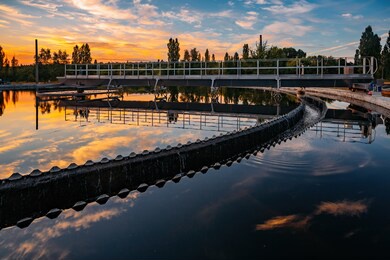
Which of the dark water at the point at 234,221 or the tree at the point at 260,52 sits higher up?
the tree at the point at 260,52

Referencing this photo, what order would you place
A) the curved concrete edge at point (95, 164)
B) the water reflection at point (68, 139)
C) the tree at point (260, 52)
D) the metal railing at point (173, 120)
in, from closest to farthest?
the curved concrete edge at point (95, 164) → the water reflection at point (68, 139) → the metal railing at point (173, 120) → the tree at point (260, 52)

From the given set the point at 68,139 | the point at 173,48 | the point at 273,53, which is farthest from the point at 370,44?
the point at 68,139

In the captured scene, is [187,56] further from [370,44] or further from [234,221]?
[234,221]

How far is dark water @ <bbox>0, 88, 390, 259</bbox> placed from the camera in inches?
212

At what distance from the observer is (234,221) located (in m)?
6.45

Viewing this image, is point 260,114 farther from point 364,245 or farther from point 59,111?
point 364,245

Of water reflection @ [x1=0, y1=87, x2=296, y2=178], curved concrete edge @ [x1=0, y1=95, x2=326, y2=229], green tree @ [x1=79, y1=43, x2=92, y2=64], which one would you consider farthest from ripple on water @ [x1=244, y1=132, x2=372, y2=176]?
green tree @ [x1=79, y1=43, x2=92, y2=64]

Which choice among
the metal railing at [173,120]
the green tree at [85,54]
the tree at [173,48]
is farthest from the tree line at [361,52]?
the metal railing at [173,120]

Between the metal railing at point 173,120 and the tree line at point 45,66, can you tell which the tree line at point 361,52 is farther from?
the metal railing at point 173,120

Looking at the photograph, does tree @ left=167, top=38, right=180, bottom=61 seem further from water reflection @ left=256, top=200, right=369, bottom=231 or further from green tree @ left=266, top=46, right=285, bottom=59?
water reflection @ left=256, top=200, right=369, bottom=231

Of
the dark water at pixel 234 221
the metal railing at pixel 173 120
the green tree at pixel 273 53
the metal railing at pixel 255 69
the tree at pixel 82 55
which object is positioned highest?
the tree at pixel 82 55

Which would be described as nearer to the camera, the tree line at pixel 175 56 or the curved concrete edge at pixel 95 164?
the curved concrete edge at pixel 95 164

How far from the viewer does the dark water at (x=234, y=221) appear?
5.39 m

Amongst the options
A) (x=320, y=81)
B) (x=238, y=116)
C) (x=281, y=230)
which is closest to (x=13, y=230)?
(x=281, y=230)
